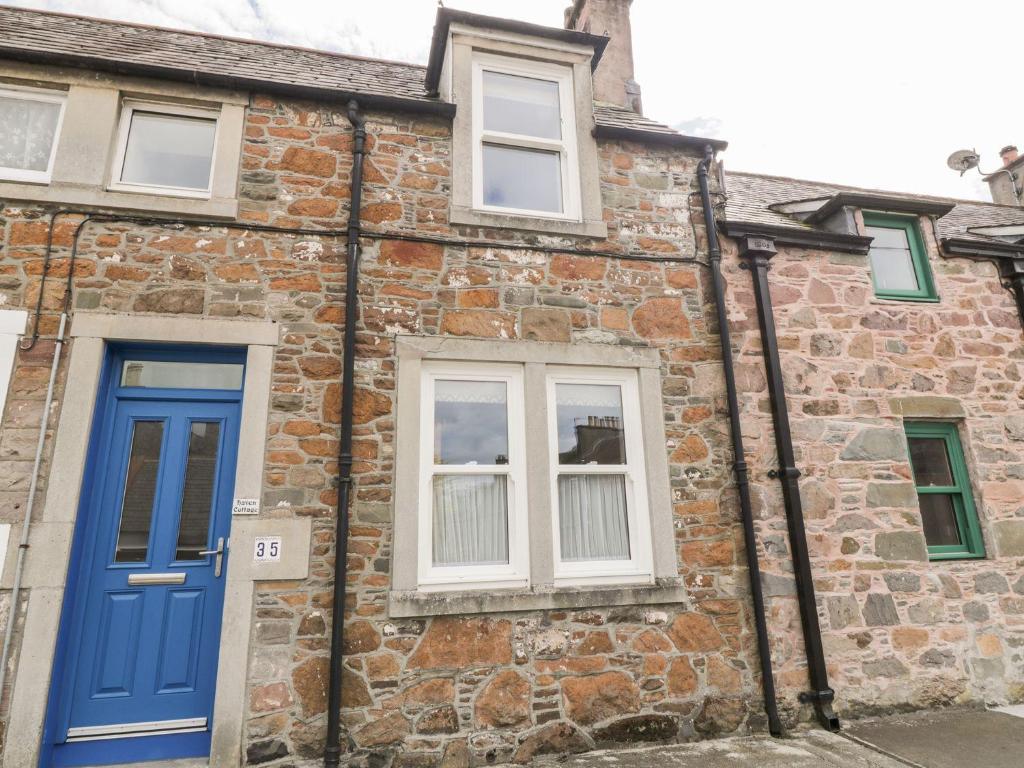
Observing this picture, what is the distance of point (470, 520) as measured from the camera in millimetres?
4758

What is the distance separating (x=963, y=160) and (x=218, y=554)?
38.3 feet

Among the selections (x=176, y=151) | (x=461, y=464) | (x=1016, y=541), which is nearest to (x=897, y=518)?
(x=1016, y=541)

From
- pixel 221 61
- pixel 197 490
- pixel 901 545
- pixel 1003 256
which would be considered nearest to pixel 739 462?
pixel 901 545

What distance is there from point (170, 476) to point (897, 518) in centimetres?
661

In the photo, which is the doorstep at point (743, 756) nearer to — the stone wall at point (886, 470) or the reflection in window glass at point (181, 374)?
the stone wall at point (886, 470)

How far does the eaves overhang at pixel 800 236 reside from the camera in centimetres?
582

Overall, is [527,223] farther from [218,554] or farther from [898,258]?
[898,258]

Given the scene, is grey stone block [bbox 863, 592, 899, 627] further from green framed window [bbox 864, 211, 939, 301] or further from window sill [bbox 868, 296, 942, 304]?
green framed window [bbox 864, 211, 939, 301]

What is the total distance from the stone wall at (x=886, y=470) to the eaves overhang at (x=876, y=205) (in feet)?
1.31

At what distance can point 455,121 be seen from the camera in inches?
216

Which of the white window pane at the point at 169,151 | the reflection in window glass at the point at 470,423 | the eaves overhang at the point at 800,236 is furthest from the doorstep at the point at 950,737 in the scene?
the white window pane at the point at 169,151

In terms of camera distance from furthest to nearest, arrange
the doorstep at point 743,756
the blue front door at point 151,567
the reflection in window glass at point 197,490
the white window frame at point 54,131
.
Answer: the white window frame at point 54,131 < the reflection in window glass at point 197,490 < the doorstep at point 743,756 < the blue front door at point 151,567

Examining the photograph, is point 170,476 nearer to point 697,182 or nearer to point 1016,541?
point 697,182

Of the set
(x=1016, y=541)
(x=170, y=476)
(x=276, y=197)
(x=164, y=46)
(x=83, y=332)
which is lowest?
(x=1016, y=541)
